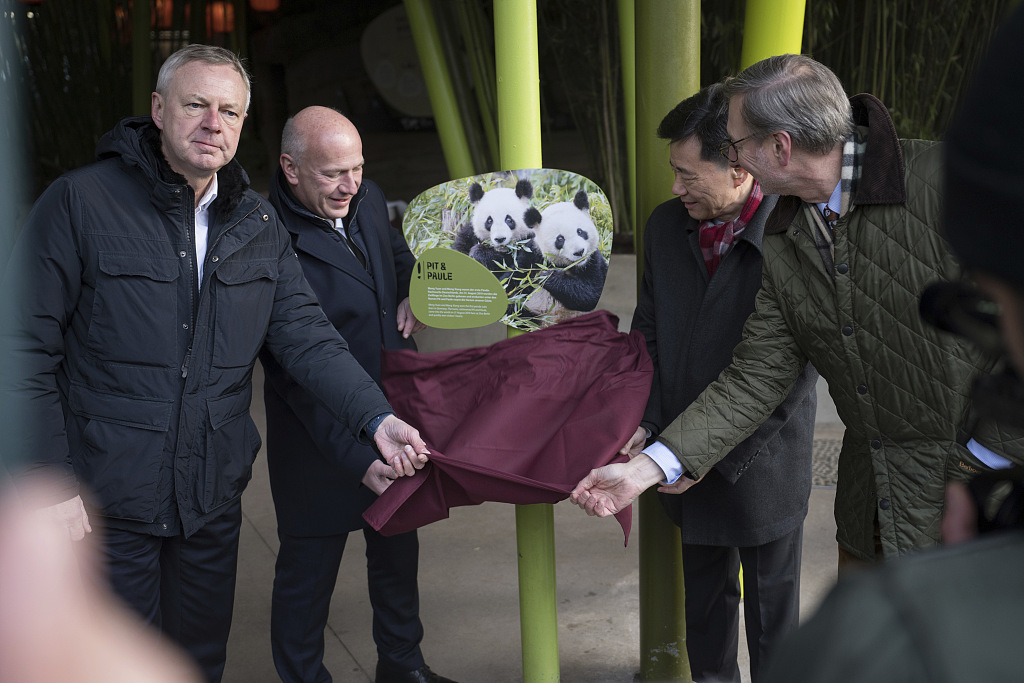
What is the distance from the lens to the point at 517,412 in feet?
6.51

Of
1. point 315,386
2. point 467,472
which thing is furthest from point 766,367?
point 315,386

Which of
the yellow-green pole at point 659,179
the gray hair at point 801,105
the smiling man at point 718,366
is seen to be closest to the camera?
the gray hair at point 801,105

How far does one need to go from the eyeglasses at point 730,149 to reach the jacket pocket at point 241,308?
41.1 inches

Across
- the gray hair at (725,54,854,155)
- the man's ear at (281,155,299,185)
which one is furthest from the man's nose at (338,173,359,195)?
the gray hair at (725,54,854,155)

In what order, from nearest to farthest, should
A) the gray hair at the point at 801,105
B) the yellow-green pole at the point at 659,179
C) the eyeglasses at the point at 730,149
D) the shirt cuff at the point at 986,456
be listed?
the shirt cuff at the point at 986,456
the gray hair at the point at 801,105
the eyeglasses at the point at 730,149
the yellow-green pole at the point at 659,179

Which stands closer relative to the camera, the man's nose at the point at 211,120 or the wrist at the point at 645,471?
the wrist at the point at 645,471

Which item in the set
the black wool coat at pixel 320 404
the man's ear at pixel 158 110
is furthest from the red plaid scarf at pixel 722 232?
the man's ear at pixel 158 110

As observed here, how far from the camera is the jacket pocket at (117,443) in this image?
6.15 feet

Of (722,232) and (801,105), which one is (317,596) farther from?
(801,105)

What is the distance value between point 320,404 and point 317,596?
0.52 meters

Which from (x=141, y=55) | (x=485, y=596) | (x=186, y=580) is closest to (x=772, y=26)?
(x=186, y=580)

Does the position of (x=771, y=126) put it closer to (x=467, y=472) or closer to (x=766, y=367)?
(x=766, y=367)

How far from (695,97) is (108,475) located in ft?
4.85

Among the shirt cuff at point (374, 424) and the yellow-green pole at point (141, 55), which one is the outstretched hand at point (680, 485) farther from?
the yellow-green pole at point (141, 55)
